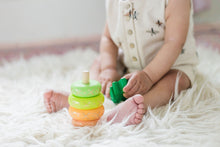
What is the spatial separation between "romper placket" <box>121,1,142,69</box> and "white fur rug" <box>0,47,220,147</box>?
0.76 ft

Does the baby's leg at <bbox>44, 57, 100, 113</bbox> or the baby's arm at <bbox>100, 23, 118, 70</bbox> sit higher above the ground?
the baby's arm at <bbox>100, 23, 118, 70</bbox>

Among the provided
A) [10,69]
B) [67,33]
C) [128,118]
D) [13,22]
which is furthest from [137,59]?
[13,22]

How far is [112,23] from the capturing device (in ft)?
3.07

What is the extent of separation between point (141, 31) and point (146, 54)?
0.09 meters

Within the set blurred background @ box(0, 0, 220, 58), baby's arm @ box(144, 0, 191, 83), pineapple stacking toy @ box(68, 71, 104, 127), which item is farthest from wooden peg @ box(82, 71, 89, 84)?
blurred background @ box(0, 0, 220, 58)

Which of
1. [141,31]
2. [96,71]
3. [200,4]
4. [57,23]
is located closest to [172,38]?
[141,31]

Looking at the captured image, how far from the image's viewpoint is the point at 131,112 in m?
0.66

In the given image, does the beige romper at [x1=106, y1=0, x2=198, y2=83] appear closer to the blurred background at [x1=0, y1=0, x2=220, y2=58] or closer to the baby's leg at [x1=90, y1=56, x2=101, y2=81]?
the baby's leg at [x1=90, y1=56, x2=101, y2=81]

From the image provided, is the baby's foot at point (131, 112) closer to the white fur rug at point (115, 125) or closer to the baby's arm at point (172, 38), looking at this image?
the white fur rug at point (115, 125)

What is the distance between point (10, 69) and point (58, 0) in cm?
→ 70

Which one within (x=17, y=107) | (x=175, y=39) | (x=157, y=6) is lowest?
(x=17, y=107)

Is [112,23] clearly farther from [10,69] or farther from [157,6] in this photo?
[10,69]

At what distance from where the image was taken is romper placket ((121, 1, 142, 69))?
849 millimetres

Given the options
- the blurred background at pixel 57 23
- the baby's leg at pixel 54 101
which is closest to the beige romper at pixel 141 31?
the baby's leg at pixel 54 101
